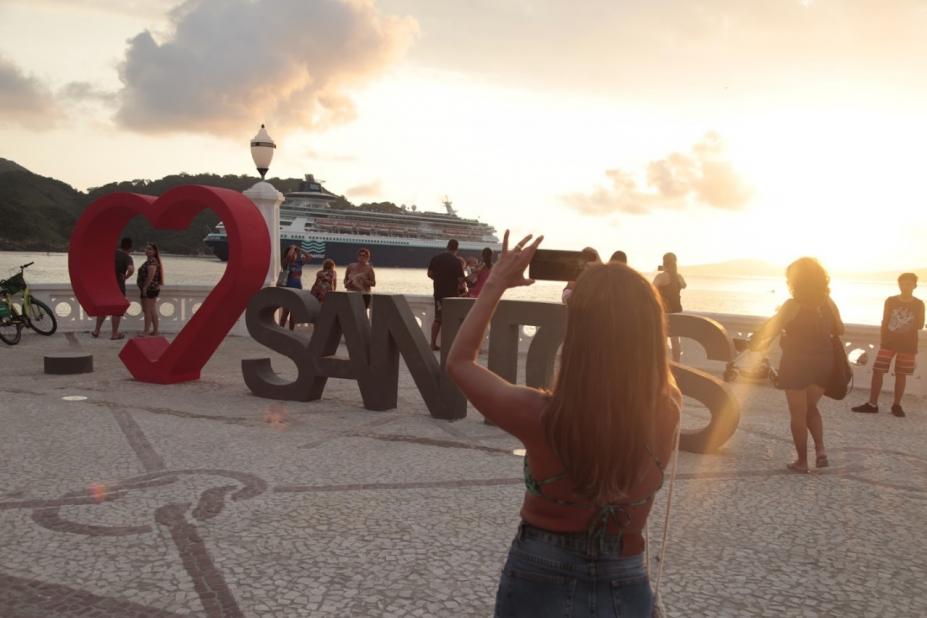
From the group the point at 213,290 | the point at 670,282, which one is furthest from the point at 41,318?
the point at 670,282

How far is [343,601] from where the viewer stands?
332cm

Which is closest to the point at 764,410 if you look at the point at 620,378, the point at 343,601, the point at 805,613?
the point at 805,613

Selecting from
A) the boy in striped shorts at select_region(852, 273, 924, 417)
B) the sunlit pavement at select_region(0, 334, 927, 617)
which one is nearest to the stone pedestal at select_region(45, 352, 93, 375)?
the sunlit pavement at select_region(0, 334, 927, 617)

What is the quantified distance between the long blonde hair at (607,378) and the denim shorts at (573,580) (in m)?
0.18

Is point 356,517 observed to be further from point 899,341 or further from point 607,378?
point 899,341

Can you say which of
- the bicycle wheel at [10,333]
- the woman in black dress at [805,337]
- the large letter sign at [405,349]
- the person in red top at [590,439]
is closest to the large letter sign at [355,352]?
the large letter sign at [405,349]

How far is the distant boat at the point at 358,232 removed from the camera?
3543 inches

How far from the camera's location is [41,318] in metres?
12.9

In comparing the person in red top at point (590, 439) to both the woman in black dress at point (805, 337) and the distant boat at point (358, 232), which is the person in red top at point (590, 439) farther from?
the distant boat at point (358, 232)

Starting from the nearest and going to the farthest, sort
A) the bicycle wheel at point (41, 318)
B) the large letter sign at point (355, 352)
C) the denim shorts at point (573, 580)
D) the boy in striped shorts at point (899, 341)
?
the denim shorts at point (573, 580) < the large letter sign at point (355, 352) < the boy in striped shorts at point (899, 341) < the bicycle wheel at point (41, 318)

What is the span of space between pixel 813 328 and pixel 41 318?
40.4ft

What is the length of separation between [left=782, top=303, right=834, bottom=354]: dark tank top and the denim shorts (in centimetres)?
414

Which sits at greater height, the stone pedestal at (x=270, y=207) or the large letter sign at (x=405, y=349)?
the stone pedestal at (x=270, y=207)

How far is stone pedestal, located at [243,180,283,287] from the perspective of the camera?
1330 cm
